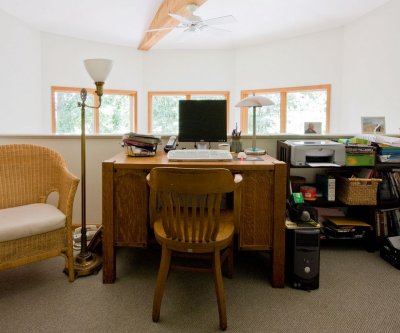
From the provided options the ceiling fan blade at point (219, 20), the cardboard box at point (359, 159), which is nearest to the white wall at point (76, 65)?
the ceiling fan blade at point (219, 20)

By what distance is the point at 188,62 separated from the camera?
7.14 meters

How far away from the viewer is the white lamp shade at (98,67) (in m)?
2.10

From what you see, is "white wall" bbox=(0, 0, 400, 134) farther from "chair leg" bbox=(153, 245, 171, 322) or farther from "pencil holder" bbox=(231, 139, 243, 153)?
"chair leg" bbox=(153, 245, 171, 322)

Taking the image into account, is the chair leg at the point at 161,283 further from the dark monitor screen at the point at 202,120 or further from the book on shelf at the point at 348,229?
the book on shelf at the point at 348,229

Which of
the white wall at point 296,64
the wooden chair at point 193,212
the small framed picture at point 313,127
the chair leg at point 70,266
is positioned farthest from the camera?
the white wall at point 296,64

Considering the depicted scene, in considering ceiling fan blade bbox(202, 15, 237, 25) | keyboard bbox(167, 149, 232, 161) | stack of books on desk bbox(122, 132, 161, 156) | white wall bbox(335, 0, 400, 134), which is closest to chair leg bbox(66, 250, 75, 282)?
stack of books on desk bbox(122, 132, 161, 156)

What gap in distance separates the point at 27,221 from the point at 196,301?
1107mm

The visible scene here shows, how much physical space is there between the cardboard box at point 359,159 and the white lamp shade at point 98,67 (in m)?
1.92

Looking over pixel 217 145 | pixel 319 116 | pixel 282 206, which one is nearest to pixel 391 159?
pixel 282 206

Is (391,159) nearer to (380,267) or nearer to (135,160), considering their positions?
(380,267)

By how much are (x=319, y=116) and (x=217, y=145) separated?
14.0 ft

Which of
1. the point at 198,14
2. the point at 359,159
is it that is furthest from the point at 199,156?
the point at 198,14

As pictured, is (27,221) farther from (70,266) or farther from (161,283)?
(161,283)

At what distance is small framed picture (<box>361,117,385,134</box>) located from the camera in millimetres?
3117
